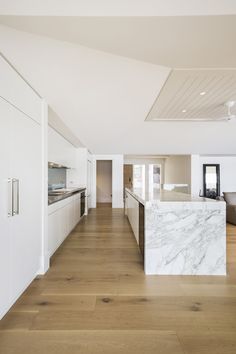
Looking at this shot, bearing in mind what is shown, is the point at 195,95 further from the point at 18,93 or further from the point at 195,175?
the point at 195,175

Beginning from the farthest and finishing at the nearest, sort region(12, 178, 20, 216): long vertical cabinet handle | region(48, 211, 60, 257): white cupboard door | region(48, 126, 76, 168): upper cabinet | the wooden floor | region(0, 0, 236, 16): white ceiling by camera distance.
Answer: region(48, 126, 76, 168): upper cabinet < region(48, 211, 60, 257): white cupboard door < region(12, 178, 20, 216): long vertical cabinet handle < the wooden floor < region(0, 0, 236, 16): white ceiling

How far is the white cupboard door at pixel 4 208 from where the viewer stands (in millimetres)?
1680

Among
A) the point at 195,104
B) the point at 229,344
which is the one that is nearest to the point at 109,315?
the point at 229,344

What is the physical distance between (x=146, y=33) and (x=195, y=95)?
1.70m

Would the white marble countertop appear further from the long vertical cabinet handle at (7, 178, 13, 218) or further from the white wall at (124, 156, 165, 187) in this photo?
the white wall at (124, 156, 165, 187)

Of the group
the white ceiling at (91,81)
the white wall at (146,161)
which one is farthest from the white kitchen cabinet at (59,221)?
the white wall at (146,161)

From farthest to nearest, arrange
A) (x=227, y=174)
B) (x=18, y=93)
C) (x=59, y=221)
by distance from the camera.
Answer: (x=227, y=174) → (x=59, y=221) → (x=18, y=93)

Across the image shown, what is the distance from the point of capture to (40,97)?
2623mm

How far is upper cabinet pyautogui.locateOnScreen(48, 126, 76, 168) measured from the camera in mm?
4117

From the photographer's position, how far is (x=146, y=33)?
1.55 meters

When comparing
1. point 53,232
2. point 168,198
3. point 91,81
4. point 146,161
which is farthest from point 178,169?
point 91,81

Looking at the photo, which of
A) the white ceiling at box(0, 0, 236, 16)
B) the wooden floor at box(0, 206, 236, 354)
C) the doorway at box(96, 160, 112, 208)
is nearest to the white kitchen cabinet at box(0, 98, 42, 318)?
the wooden floor at box(0, 206, 236, 354)

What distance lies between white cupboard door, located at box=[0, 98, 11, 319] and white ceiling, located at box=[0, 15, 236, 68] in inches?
27.9

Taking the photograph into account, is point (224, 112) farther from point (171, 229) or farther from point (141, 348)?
point (141, 348)
